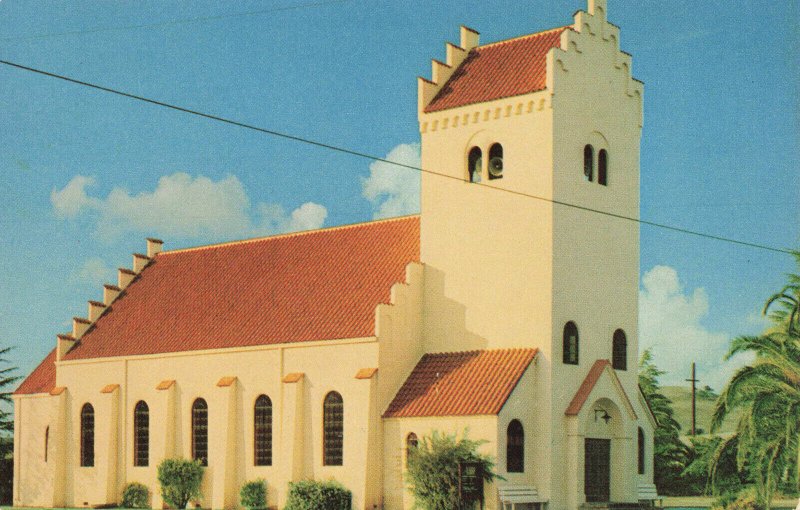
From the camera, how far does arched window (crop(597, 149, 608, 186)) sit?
44.7 metres

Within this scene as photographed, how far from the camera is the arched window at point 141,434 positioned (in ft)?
166

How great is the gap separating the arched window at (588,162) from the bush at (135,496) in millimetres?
21103

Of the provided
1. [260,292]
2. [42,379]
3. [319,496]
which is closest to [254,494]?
[319,496]

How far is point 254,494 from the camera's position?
45219 millimetres

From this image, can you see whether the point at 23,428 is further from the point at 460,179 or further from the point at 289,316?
the point at 460,179

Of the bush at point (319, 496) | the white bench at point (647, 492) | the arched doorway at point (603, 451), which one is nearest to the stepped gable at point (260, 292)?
the bush at point (319, 496)

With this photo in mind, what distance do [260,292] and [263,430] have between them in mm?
6194

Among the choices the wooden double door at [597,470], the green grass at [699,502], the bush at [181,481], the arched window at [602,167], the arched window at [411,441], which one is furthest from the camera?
the green grass at [699,502]

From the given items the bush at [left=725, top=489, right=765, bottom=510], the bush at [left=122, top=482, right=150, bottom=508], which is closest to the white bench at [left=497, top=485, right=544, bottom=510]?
the bush at [left=725, top=489, right=765, bottom=510]

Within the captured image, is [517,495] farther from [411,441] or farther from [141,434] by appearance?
[141,434]

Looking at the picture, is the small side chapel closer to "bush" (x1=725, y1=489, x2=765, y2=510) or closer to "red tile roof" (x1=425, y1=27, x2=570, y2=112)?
"red tile roof" (x1=425, y1=27, x2=570, y2=112)

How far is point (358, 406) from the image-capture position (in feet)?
141

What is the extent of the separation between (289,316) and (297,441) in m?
5.16

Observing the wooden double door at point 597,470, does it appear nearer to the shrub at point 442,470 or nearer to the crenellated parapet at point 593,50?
the shrub at point 442,470
